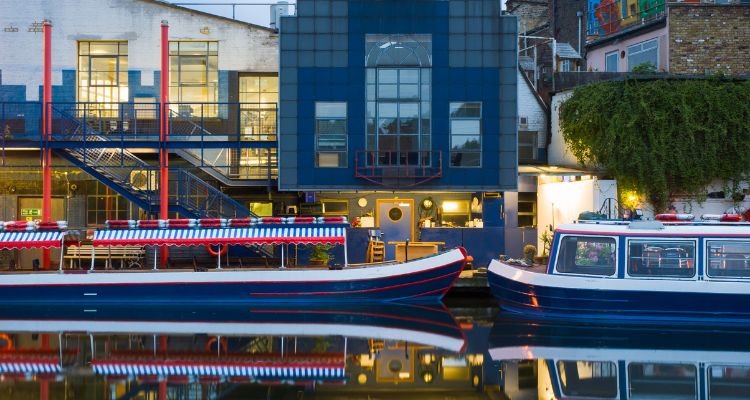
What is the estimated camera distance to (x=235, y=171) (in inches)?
1197

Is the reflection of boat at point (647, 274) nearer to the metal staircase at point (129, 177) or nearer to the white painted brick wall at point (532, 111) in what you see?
the white painted brick wall at point (532, 111)

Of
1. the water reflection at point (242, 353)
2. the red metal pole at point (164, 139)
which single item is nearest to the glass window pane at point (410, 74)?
the red metal pole at point (164, 139)

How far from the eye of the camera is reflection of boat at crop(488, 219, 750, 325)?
73.8 ft

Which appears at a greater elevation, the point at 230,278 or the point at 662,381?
the point at 230,278

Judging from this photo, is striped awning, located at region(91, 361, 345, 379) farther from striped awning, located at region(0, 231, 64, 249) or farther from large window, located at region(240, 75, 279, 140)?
large window, located at region(240, 75, 279, 140)

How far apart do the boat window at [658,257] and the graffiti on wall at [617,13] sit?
1567cm

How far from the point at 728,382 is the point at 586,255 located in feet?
25.2

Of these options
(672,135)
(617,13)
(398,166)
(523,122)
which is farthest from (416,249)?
(617,13)

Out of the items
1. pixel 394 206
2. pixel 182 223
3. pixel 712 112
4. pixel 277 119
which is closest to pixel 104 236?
pixel 182 223

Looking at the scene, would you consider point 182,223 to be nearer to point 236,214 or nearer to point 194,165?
point 236,214

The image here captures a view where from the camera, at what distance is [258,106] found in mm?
31375

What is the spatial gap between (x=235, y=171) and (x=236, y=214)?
7.51ft

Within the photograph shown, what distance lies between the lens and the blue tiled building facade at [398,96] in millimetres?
28609

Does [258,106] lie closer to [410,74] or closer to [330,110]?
[330,110]
